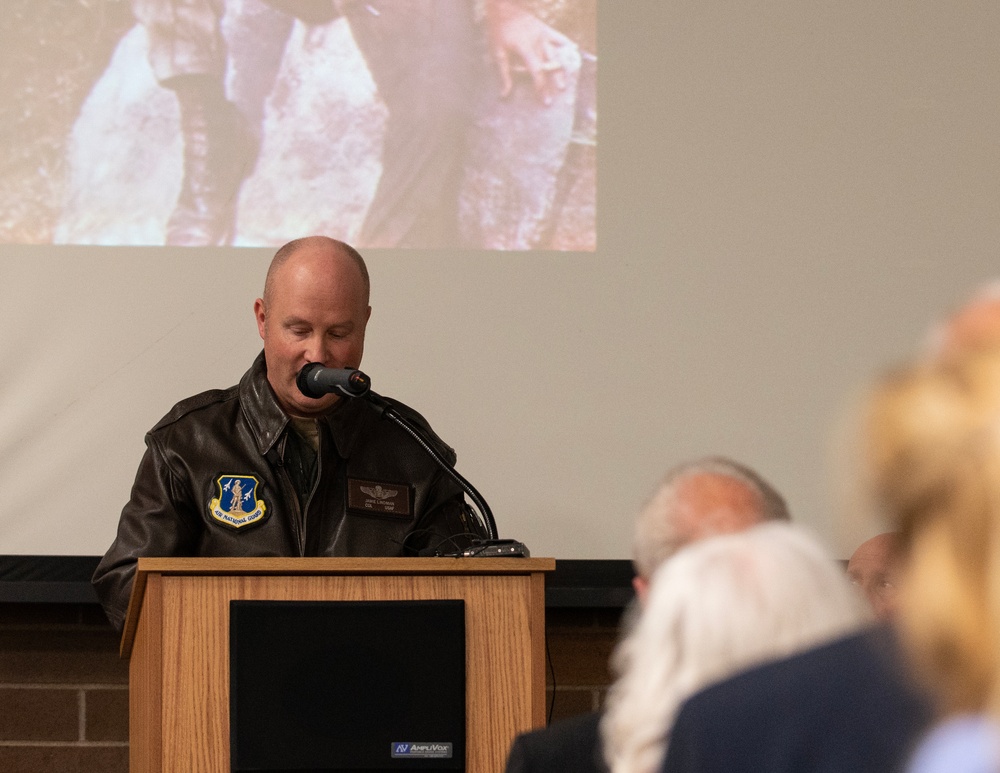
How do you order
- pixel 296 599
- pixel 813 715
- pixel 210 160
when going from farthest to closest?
pixel 210 160 < pixel 296 599 < pixel 813 715

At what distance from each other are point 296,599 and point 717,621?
114 centimetres

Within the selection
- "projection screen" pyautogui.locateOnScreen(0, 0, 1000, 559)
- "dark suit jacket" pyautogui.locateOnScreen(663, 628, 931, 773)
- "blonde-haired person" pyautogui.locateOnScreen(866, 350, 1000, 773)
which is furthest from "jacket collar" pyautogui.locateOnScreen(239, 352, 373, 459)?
"blonde-haired person" pyautogui.locateOnScreen(866, 350, 1000, 773)

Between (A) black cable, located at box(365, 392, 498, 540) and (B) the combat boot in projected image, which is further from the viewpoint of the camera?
(B) the combat boot in projected image

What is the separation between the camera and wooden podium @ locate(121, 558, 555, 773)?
6.58 feet

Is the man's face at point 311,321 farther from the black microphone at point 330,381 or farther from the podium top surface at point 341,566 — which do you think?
the podium top surface at point 341,566

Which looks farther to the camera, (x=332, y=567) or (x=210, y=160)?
(x=210, y=160)

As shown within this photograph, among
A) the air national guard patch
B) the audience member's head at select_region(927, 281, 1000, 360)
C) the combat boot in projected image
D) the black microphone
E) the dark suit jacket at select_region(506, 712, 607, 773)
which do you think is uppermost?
the combat boot in projected image

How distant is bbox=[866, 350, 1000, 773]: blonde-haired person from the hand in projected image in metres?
2.94

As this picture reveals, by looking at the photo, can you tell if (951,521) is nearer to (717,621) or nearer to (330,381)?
(717,621)

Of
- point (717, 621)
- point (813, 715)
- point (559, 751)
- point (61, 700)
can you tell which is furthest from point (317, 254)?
point (813, 715)

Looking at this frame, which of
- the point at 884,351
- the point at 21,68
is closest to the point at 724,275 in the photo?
the point at 884,351

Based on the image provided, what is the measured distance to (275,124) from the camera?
342cm

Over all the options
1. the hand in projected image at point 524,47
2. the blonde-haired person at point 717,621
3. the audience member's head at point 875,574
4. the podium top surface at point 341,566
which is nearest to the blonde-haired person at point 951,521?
the blonde-haired person at point 717,621

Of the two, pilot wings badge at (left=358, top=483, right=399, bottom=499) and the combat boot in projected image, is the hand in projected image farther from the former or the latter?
pilot wings badge at (left=358, top=483, right=399, bottom=499)
